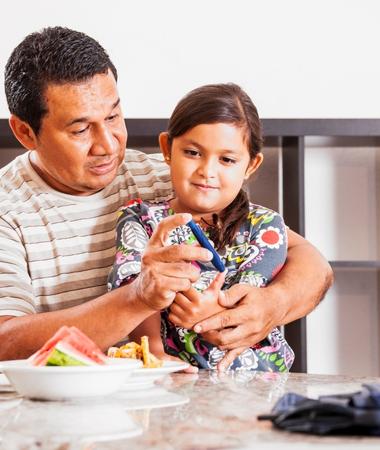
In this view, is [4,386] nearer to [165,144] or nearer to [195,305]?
[195,305]

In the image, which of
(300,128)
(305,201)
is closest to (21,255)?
(300,128)

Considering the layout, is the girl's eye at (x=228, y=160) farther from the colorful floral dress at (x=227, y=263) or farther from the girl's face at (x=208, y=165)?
the colorful floral dress at (x=227, y=263)

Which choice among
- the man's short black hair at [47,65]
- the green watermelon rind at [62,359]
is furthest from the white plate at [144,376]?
the man's short black hair at [47,65]

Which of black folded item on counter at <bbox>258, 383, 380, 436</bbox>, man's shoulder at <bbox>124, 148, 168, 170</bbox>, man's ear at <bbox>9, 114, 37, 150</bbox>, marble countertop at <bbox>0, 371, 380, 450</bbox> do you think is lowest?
marble countertop at <bbox>0, 371, 380, 450</bbox>

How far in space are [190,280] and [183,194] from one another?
39 cm

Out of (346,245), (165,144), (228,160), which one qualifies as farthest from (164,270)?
(346,245)

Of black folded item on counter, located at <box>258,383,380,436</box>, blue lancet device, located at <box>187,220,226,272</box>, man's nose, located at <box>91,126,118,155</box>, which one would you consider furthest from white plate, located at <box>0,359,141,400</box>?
man's nose, located at <box>91,126,118,155</box>

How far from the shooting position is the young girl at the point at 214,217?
1895mm

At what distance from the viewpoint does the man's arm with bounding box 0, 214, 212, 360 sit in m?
1.55

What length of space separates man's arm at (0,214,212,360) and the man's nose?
46cm

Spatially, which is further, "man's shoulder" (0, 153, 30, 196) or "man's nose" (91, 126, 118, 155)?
"man's shoulder" (0, 153, 30, 196)

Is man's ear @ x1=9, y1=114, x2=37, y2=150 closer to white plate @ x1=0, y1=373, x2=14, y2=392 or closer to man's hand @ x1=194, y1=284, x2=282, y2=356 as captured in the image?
man's hand @ x1=194, y1=284, x2=282, y2=356

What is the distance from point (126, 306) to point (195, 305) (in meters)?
0.13

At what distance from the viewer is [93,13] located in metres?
3.45
